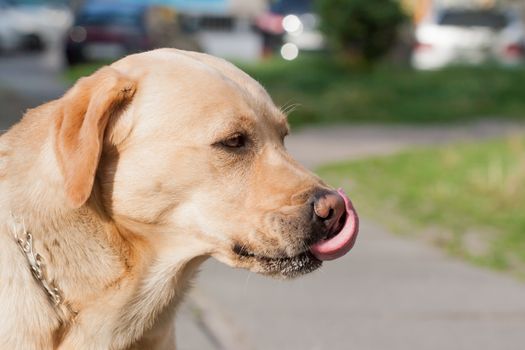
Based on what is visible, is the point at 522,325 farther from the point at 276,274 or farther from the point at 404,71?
the point at 404,71

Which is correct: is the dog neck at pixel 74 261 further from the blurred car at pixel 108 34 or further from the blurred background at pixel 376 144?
the blurred car at pixel 108 34

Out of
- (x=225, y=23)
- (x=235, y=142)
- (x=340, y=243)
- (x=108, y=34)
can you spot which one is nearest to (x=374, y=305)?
(x=340, y=243)

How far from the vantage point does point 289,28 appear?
1141 inches

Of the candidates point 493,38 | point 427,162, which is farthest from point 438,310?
point 493,38

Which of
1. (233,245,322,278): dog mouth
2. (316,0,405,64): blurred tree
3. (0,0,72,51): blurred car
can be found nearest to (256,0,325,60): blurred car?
(316,0,405,64): blurred tree

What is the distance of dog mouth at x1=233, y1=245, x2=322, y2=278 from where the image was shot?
4.07m

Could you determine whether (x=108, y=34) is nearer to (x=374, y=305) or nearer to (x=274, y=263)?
(x=374, y=305)

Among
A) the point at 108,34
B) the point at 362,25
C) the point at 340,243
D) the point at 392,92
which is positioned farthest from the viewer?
the point at 108,34

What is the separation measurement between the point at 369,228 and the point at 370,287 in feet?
6.52

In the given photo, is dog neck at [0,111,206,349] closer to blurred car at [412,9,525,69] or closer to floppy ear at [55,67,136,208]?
floppy ear at [55,67,136,208]

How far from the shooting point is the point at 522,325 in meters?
6.61

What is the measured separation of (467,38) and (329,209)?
22563mm

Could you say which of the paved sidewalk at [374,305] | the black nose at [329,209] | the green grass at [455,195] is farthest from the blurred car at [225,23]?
the black nose at [329,209]

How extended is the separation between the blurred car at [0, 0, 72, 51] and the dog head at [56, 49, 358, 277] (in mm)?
31164
